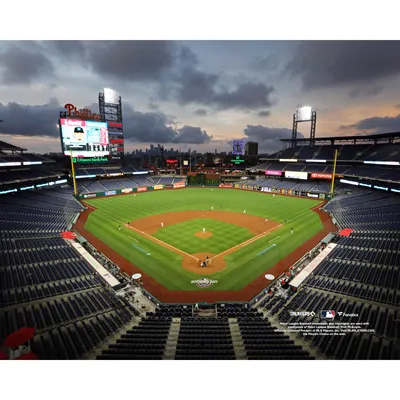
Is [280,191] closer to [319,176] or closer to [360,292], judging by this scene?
[319,176]

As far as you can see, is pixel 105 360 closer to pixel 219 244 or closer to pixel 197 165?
pixel 219 244

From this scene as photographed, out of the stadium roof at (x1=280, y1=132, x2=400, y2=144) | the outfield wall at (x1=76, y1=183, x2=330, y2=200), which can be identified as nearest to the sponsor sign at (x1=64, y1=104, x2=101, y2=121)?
the outfield wall at (x1=76, y1=183, x2=330, y2=200)

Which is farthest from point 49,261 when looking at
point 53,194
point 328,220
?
point 328,220

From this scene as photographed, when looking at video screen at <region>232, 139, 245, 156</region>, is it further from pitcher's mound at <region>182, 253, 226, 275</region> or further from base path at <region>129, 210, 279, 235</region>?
pitcher's mound at <region>182, 253, 226, 275</region>

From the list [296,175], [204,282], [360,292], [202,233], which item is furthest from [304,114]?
[204,282]

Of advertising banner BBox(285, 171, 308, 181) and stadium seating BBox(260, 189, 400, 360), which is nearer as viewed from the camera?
stadium seating BBox(260, 189, 400, 360)

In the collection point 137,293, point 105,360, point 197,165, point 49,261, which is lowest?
point 137,293
